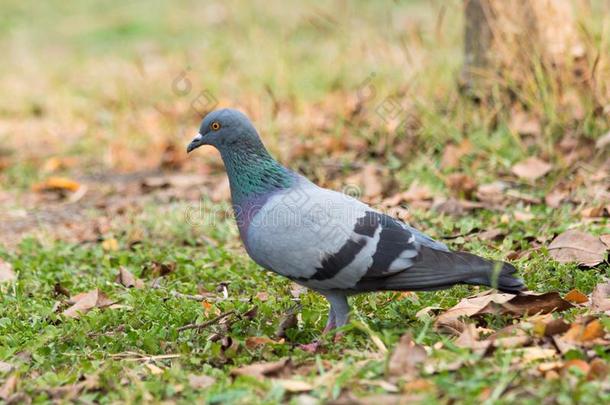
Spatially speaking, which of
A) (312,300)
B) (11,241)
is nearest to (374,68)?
(11,241)

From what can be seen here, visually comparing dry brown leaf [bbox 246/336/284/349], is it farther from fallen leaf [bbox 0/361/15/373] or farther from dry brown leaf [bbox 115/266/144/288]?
dry brown leaf [bbox 115/266/144/288]

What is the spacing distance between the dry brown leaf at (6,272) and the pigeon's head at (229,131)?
138cm

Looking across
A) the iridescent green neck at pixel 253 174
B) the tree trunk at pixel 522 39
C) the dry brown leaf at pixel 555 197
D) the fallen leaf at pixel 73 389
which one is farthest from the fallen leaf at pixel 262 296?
the tree trunk at pixel 522 39

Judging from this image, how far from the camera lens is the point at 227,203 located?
A: 5559 mm

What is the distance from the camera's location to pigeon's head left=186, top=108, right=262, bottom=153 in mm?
3623

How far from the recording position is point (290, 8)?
11.3m

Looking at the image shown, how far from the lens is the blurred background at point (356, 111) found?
5500mm

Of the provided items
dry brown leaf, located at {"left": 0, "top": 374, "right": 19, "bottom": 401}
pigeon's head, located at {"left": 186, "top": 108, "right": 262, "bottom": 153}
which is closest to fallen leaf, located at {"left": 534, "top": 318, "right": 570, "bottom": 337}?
pigeon's head, located at {"left": 186, "top": 108, "right": 262, "bottom": 153}

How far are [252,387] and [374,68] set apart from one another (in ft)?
16.3

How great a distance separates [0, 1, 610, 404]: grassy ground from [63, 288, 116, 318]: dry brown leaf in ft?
0.18

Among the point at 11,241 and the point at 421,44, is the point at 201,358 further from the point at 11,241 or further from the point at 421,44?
the point at 421,44

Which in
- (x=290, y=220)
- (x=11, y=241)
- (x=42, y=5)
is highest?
(x=42, y=5)

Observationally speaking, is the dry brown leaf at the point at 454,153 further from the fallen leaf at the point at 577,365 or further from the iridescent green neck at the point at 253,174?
the fallen leaf at the point at 577,365

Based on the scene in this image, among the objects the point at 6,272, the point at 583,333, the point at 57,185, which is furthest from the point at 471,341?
the point at 57,185
